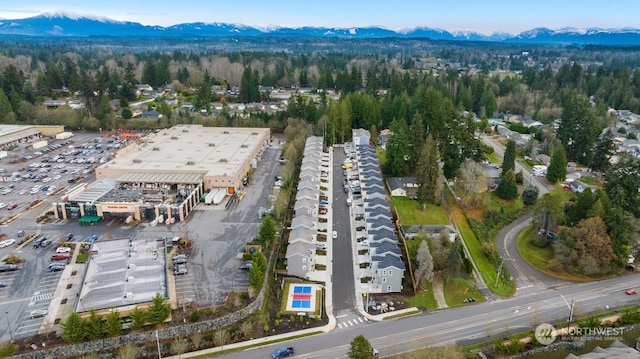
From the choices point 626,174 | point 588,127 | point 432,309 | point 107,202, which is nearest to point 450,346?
point 432,309

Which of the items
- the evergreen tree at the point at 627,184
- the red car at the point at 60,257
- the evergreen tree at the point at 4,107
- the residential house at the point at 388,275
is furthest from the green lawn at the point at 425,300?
the evergreen tree at the point at 4,107

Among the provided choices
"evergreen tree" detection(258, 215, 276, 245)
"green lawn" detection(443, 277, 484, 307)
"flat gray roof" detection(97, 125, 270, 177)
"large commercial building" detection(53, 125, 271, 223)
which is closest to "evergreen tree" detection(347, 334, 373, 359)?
"green lawn" detection(443, 277, 484, 307)

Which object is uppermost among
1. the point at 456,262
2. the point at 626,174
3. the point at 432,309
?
the point at 626,174

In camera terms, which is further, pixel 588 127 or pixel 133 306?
pixel 588 127

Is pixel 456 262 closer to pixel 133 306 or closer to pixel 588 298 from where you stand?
pixel 588 298

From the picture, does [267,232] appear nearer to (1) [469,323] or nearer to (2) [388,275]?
(2) [388,275]

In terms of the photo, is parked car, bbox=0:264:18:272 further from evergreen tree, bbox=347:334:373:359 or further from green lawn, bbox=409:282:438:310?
green lawn, bbox=409:282:438:310

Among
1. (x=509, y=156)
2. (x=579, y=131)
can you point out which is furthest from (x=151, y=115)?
(x=579, y=131)
